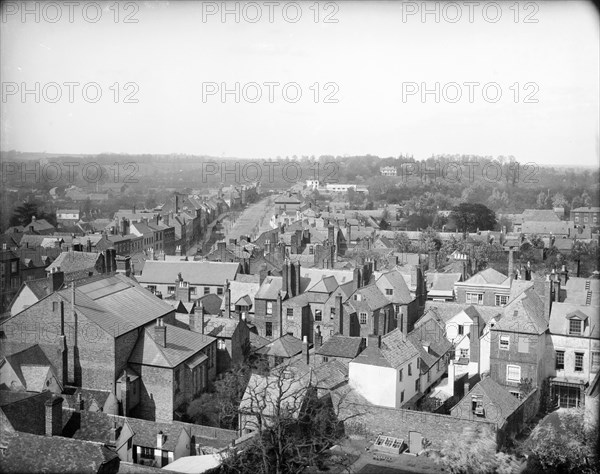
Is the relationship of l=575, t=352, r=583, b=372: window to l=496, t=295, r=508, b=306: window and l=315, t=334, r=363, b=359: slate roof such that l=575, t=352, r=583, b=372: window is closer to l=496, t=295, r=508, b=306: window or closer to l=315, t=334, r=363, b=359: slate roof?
l=315, t=334, r=363, b=359: slate roof

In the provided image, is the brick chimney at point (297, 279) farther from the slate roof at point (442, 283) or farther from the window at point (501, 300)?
the window at point (501, 300)

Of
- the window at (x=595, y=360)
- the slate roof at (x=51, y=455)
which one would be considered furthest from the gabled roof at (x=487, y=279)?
the slate roof at (x=51, y=455)

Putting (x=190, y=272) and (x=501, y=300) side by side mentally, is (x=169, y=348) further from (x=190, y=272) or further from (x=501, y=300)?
(x=501, y=300)

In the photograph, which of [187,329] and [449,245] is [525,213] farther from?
[187,329]

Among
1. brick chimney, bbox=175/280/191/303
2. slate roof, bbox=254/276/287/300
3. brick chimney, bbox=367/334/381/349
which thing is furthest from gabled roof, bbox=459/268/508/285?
brick chimney, bbox=367/334/381/349

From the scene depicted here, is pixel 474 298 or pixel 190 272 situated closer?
pixel 474 298

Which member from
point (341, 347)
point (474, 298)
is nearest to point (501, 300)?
point (474, 298)
